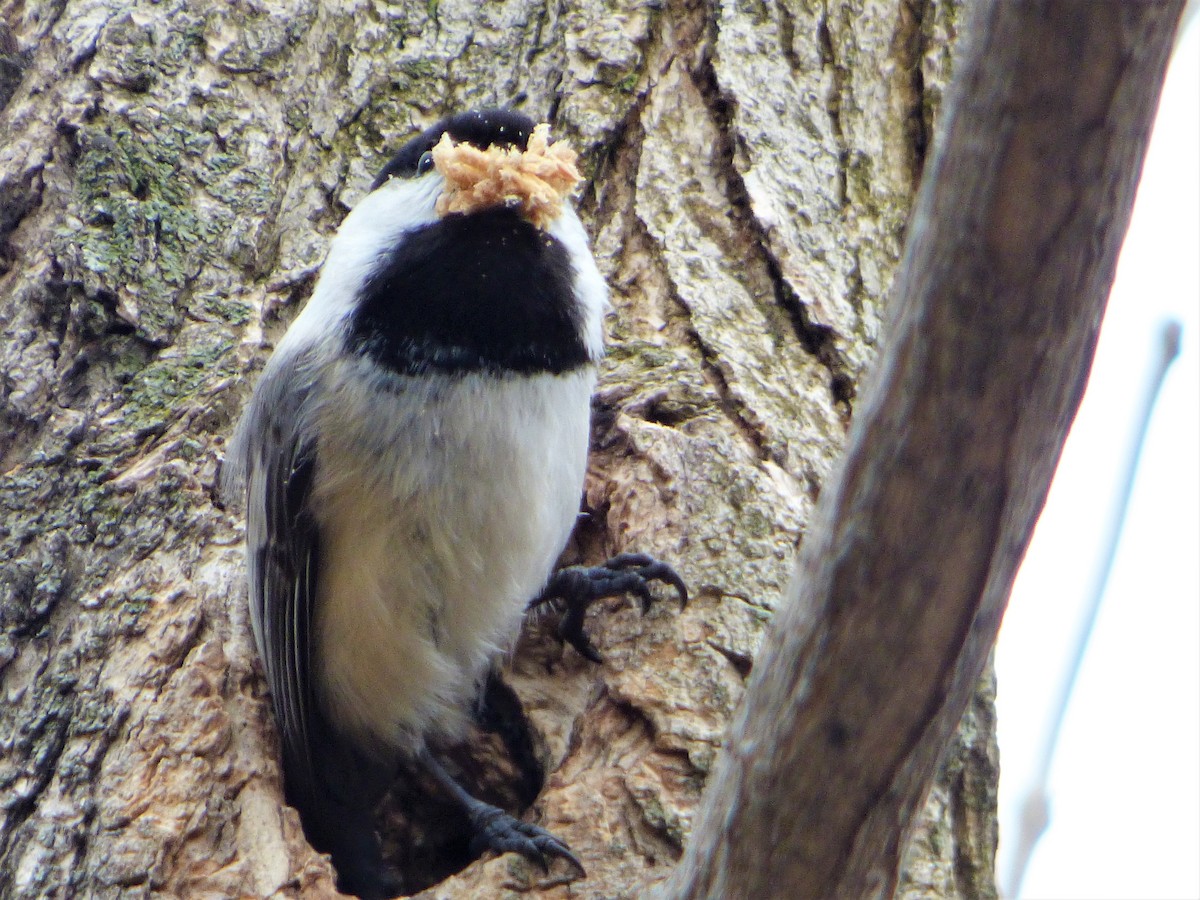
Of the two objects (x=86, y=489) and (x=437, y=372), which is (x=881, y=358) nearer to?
(x=437, y=372)

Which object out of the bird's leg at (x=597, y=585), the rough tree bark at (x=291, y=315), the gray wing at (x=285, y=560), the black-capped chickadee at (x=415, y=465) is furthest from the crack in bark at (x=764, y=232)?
the gray wing at (x=285, y=560)

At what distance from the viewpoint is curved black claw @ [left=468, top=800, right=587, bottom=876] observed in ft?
6.01

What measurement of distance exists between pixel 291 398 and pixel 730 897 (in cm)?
123

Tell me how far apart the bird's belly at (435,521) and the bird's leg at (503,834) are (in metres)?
0.18

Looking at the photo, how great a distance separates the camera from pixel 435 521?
6.71 feet

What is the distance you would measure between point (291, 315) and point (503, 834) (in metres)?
1.10

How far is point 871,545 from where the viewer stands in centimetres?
110

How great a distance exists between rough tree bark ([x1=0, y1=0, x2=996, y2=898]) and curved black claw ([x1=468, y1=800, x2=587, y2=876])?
3cm

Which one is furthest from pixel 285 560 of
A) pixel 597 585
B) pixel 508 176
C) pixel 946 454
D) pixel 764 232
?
pixel 946 454

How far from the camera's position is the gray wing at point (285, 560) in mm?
2090

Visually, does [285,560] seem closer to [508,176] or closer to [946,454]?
[508,176]

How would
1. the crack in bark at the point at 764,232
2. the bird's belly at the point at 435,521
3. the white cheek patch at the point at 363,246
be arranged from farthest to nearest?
the crack in bark at the point at 764,232, the white cheek patch at the point at 363,246, the bird's belly at the point at 435,521

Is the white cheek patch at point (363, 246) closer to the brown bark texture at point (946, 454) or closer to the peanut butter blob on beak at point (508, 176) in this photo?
the peanut butter blob on beak at point (508, 176)

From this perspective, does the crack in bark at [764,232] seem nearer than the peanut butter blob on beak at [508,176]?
No
